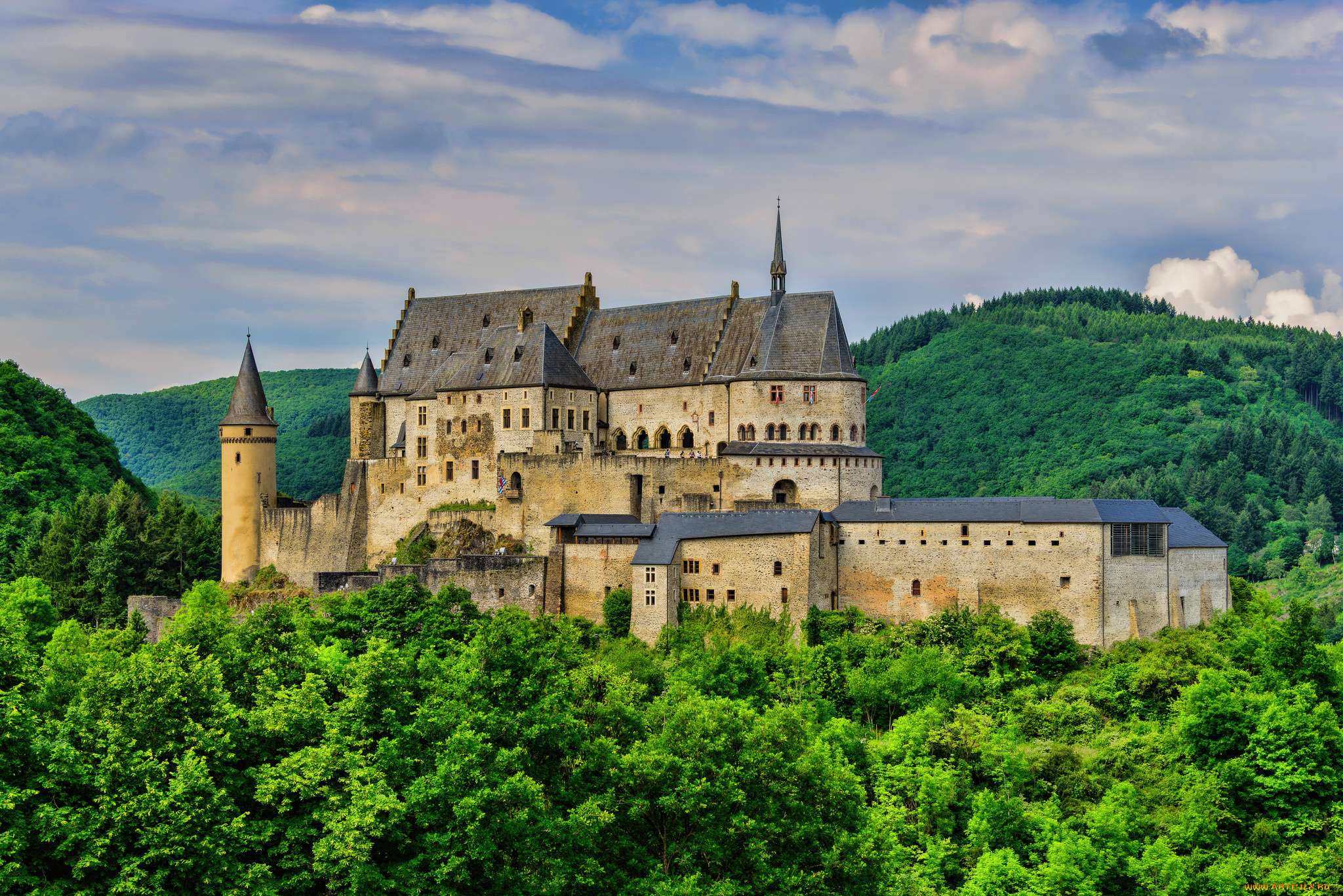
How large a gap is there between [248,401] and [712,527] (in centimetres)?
2729

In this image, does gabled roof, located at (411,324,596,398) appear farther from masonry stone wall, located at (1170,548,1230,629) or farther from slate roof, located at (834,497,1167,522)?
masonry stone wall, located at (1170,548,1230,629)

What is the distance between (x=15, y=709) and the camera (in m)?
26.4

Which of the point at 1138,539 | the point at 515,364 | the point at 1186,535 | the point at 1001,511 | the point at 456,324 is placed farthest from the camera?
the point at 456,324

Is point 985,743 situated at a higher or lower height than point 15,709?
lower

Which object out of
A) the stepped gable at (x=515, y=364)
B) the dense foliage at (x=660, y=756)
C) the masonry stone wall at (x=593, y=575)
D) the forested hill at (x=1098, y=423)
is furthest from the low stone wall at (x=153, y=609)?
the forested hill at (x=1098, y=423)

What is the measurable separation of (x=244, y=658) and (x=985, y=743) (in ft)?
81.1

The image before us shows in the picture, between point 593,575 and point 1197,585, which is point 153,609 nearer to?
point 593,575

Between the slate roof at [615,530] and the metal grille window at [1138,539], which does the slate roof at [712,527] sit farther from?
the metal grille window at [1138,539]

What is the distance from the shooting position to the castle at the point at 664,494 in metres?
53.2

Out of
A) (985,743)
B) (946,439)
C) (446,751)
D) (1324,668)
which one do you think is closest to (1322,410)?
(946,439)

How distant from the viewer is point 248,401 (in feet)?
223

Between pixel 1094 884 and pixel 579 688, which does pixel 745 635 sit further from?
pixel 1094 884

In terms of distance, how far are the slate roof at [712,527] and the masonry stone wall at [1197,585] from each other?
573 inches

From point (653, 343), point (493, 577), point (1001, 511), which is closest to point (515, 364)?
point (653, 343)
